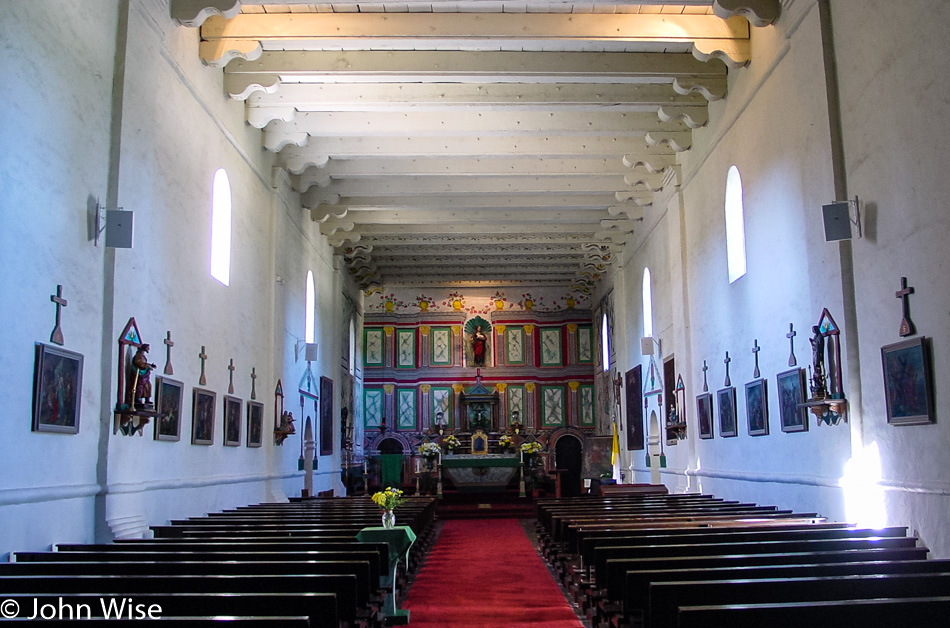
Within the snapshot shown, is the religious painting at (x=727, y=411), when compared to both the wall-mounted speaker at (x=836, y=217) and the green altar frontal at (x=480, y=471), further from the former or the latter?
the green altar frontal at (x=480, y=471)

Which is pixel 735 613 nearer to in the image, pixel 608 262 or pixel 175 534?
pixel 175 534

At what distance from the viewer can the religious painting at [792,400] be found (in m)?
9.72

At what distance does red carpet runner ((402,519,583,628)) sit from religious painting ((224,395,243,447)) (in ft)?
11.1

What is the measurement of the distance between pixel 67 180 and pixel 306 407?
1066 centimetres

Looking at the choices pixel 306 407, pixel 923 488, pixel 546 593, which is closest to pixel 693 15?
pixel 923 488

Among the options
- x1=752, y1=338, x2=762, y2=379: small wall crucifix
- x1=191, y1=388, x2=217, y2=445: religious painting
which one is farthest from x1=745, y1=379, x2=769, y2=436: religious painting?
x1=191, y1=388, x2=217, y2=445: religious painting

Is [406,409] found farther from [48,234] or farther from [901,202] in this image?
[901,202]

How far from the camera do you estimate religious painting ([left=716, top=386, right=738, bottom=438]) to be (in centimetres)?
1244

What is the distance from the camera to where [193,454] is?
10758 mm

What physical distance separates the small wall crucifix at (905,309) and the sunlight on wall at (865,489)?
1.33m

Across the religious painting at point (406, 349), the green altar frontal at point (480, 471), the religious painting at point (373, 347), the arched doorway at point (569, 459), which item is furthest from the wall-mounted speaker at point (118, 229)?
the arched doorway at point (569, 459)

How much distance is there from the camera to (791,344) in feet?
33.3

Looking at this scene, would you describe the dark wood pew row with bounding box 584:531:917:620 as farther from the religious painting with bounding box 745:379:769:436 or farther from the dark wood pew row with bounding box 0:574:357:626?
the religious painting with bounding box 745:379:769:436

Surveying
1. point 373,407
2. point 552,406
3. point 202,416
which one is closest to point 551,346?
point 552,406
